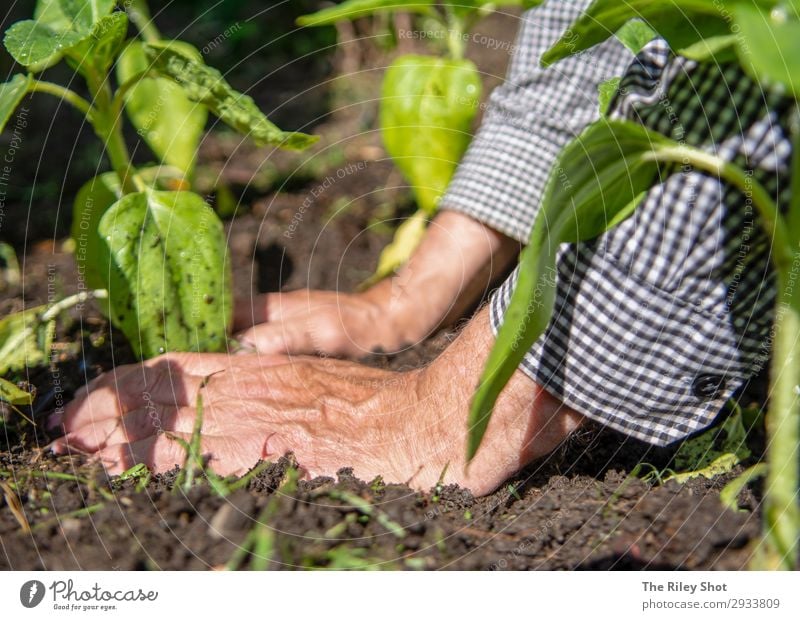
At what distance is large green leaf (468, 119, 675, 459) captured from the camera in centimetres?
65

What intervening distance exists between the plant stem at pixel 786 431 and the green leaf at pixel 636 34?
0.88 ft

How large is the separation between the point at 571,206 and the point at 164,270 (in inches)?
21.1

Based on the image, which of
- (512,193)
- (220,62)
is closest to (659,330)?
(512,193)

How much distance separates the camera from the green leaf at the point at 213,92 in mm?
969

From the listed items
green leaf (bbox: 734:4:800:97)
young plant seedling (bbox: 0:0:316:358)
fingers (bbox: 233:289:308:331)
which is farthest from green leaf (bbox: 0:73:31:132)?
green leaf (bbox: 734:4:800:97)

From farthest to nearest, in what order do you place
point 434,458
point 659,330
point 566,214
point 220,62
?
1. point 220,62
2. point 434,458
3. point 659,330
4. point 566,214

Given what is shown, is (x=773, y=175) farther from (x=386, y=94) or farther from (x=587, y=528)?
(x=386, y=94)

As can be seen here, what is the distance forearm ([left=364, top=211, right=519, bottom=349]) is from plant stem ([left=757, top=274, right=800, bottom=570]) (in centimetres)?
61

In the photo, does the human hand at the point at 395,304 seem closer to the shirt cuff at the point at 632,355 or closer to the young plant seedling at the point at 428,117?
the young plant seedling at the point at 428,117

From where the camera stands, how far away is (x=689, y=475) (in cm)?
90

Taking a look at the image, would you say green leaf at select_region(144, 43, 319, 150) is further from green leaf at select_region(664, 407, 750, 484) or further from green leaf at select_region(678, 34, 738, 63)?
green leaf at select_region(664, 407, 750, 484)

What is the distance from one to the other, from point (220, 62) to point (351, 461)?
1.41 meters

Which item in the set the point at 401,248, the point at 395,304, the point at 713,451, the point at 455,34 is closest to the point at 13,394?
the point at 395,304

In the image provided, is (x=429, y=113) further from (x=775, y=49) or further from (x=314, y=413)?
(x=775, y=49)
